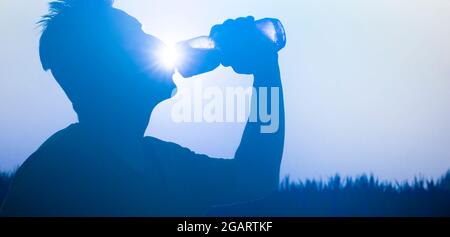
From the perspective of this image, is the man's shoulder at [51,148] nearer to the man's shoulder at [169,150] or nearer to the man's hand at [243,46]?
the man's shoulder at [169,150]

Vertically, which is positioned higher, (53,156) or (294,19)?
(294,19)

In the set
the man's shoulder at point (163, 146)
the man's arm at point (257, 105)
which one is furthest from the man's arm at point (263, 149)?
the man's shoulder at point (163, 146)

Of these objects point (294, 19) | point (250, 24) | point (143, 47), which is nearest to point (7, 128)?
point (143, 47)

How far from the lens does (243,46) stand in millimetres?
2111

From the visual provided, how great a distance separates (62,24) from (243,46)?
0.77 metres

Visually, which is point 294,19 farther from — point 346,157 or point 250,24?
point 346,157

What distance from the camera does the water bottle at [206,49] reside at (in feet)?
6.89

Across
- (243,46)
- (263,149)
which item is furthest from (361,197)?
(243,46)

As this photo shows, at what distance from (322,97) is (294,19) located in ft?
1.15

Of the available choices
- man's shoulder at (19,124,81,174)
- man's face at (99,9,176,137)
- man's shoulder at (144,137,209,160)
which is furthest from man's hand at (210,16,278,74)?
man's shoulder at (19,124,81,174)

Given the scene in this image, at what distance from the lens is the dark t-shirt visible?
2076 millimetres

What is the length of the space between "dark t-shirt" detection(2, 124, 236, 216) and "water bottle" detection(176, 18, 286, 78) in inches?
13.0

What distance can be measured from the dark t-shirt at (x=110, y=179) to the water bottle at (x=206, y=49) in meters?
0.33
